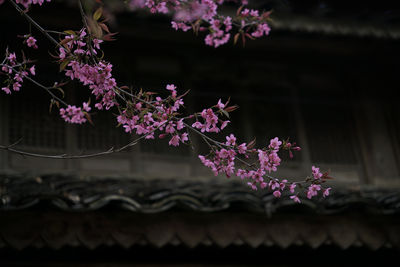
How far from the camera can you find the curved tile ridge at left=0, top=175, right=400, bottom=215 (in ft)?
14.0

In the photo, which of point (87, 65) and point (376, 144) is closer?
point (87, 65)

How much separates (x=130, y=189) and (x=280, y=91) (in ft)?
9.63

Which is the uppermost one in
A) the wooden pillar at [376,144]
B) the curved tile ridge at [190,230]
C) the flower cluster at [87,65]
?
the flower cluster at [87,65]

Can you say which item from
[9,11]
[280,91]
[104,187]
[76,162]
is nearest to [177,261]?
[104,187]

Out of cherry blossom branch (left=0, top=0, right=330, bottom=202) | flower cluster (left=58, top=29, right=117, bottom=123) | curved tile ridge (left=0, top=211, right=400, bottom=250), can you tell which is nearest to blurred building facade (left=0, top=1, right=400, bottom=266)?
curved tile ridge (left=0, top=211, right=400, bottom=250)

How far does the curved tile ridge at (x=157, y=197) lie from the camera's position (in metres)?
4.26

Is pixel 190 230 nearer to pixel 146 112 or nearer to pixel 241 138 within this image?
pixel 241 138

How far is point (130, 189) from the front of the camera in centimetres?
466

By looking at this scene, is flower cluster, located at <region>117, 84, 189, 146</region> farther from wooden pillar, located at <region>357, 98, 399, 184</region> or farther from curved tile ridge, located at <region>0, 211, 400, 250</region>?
wooden pillar, located at <region>357, 98, 399, 184</region>

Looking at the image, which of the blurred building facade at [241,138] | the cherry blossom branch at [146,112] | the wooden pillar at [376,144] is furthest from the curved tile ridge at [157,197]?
the cherry blossom branch at [146,112]

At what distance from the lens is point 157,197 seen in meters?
4.53

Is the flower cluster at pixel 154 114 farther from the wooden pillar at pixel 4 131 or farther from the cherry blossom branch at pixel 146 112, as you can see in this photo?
the wooden pillar at pixel 4 131

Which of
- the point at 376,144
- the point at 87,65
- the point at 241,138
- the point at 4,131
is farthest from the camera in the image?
the point at 376,144

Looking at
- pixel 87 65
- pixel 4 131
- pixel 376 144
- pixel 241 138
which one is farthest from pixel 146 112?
pixel 376 144
